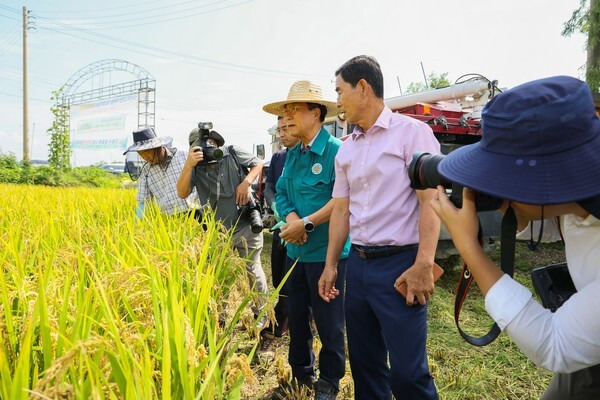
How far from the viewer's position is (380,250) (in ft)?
5.78

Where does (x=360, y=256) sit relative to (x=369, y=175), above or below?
below

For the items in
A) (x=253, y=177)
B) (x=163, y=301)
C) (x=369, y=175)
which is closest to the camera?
(x=163, y=301)

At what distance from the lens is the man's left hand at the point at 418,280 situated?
1.62m

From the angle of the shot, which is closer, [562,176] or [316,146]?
[562,176]

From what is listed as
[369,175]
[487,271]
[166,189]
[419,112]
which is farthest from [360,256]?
[419,112]

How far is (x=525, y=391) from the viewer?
2.41m

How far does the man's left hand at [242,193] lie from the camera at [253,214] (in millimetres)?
56

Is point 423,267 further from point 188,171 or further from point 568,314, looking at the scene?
point 188,171

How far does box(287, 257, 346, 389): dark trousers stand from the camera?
222 cm

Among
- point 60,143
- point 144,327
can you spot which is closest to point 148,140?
point 144,327

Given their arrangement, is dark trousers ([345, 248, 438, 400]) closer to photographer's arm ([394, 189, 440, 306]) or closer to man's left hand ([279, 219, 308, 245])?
photographer's arm ([394, 189, 440, 306])

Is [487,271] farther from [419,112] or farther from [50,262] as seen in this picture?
[419,112]

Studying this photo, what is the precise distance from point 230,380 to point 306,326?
118cm

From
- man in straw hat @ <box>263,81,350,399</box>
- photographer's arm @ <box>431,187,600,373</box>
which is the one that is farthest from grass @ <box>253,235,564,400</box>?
photographer's arm @ <box>431,187,600,373</box>
